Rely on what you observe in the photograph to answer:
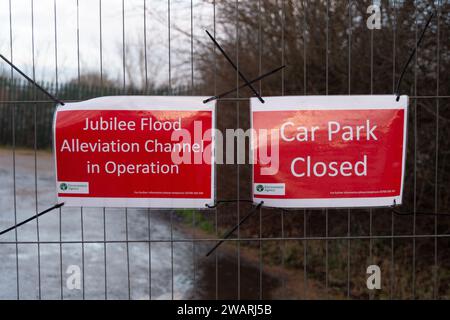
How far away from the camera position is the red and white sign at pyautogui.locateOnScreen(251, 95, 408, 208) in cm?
331

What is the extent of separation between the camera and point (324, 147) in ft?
10.9

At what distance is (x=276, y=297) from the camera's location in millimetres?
6242

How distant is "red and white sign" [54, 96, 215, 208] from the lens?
331 centimetres

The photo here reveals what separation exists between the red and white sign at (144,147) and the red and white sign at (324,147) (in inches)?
15.2

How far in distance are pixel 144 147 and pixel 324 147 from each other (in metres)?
1.21

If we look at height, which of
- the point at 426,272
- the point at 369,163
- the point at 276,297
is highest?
the point at 369,163

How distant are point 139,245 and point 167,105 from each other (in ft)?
17.2

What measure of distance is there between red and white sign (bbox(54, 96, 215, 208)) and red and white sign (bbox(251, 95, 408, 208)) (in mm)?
387

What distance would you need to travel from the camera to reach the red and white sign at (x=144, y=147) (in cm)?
331

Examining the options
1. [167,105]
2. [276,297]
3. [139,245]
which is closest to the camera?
[167,105]

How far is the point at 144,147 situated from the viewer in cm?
331
